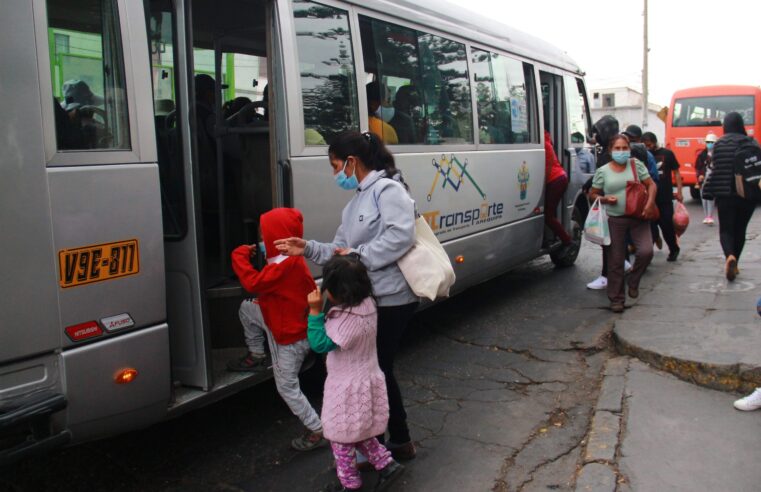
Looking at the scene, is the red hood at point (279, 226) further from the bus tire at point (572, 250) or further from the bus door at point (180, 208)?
the bus tire at point (572, 250)

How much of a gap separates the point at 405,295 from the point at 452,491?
1.05 m

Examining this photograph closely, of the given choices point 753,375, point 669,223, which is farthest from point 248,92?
point 669,223

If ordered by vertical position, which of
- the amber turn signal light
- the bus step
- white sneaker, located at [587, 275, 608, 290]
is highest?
the bus step

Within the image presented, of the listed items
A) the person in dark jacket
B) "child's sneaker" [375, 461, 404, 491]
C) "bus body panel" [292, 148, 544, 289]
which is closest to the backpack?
the person in dark jacket

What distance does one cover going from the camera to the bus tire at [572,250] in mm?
9258

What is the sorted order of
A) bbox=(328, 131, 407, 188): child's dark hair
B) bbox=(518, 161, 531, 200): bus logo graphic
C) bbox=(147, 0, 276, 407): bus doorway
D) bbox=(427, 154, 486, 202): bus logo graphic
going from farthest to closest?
bbox=(518, 161, 531, 200): bus logo graphic → bbox=(427, 154, 486, 202): bus logo graphic → bbox=(147, 0, 276, 407): bus doorway → bbox=(328, 131, 407, 188): child's dark hair

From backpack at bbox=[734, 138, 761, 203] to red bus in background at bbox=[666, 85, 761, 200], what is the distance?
1351 cm

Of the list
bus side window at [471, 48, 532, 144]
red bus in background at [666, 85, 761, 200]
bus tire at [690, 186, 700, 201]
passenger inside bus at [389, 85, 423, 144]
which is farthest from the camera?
red bus in background at [666, 85, 761, 200]

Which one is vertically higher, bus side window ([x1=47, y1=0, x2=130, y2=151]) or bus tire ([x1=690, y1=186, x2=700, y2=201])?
bus side window ([x1=47, y1=0, x2=130, y2=151])

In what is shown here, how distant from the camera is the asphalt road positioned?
3.77 m

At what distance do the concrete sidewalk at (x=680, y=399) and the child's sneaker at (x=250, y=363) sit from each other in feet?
6.23

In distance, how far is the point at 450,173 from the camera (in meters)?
5.97

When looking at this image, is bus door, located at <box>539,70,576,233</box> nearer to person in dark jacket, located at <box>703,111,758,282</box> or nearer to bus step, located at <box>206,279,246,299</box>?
person in dark jacket, located at <box>703,111,758,282</box>

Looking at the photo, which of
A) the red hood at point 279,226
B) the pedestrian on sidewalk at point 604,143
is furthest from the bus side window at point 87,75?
the pedestrian on sidewalk at point 604,143
